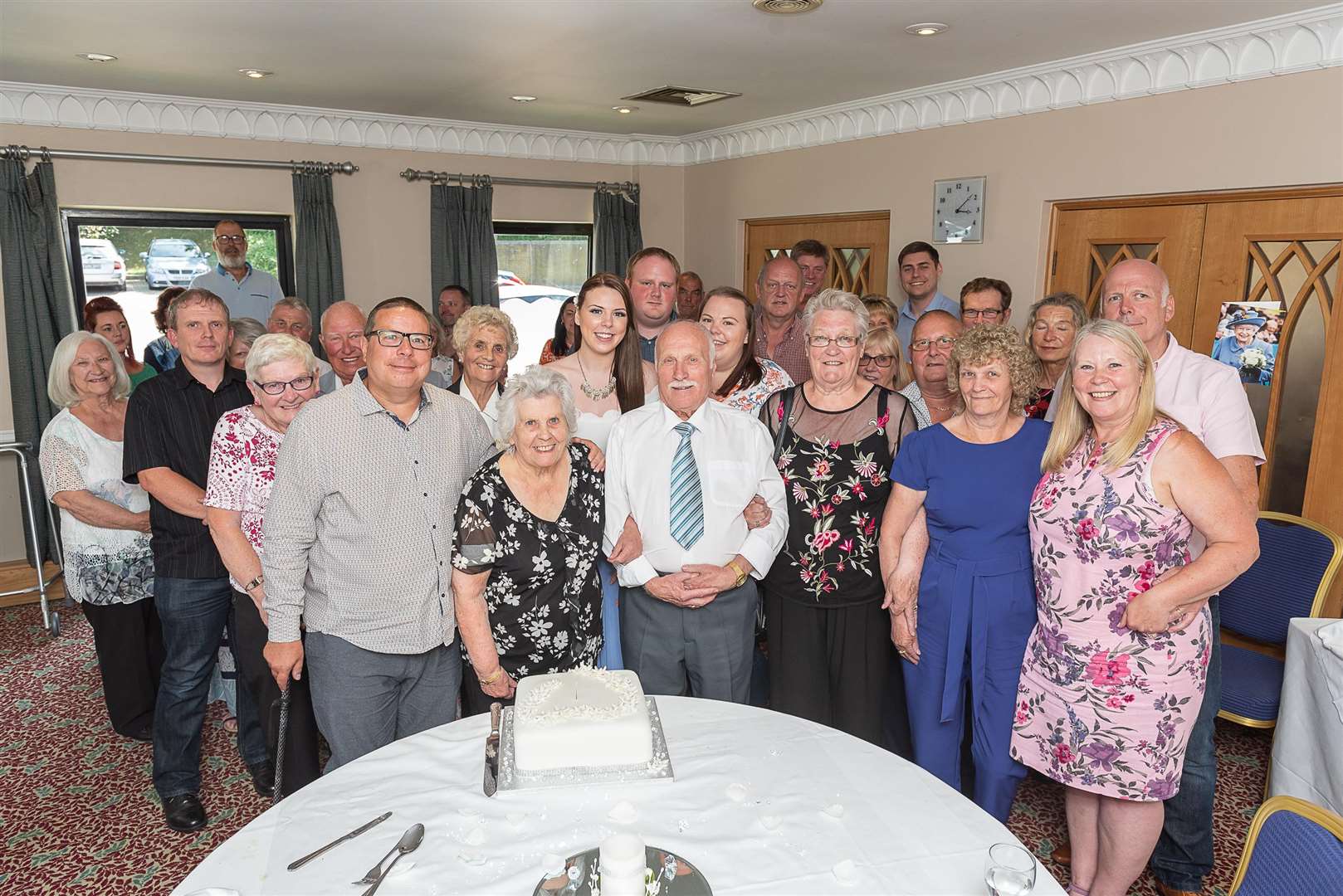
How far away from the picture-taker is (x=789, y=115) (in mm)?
5980

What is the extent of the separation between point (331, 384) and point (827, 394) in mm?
2372

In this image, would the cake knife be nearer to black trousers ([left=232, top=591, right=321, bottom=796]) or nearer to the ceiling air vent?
black trousers ([left=232, top=591, right=321, bottom=796])

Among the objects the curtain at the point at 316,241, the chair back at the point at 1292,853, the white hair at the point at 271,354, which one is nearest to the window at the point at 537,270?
the curtain at the point at 316,241

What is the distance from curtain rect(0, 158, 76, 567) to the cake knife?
4.52m

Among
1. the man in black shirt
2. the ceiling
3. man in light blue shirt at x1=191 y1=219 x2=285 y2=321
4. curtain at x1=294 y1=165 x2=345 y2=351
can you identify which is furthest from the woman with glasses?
curtain at x1=294 y1=165 x2=345 y2=351

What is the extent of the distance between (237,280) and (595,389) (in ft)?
11.9

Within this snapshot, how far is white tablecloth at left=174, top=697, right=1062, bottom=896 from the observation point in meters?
1.46

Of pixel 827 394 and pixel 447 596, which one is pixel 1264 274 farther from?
pixel 447 596

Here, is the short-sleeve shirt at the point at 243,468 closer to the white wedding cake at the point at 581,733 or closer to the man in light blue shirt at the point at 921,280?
the white wedding cake at the point at 581,733

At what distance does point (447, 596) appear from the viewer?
2.32 m

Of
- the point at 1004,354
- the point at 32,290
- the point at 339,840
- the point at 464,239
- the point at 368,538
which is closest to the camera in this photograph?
the point at 339,840

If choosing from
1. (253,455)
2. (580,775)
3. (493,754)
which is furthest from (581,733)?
(253,455)

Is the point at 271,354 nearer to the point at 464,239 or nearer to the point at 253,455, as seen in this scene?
the point at 253,455

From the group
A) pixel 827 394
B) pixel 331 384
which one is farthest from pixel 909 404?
pixel 331 384
